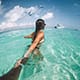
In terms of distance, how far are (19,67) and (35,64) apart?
2278mm

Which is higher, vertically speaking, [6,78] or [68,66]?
[6,78]

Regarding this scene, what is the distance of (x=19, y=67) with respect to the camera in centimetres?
322

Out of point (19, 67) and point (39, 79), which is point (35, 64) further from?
point (19, 67)

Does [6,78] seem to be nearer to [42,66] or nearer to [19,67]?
[19,67]

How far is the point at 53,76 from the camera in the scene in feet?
16.8

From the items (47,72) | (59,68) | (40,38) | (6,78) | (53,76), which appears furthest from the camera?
(59,68)

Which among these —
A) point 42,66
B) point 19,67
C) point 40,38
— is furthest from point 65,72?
point 19,67

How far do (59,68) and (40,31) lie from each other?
163 centimetres

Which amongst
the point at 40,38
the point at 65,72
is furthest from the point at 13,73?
the point at 65,72

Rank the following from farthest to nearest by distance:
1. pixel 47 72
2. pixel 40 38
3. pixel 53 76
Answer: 1. pixel 47 72
2. pixel 53 76
3. pixel 40 38

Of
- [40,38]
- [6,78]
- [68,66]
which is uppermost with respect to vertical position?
[40,38]

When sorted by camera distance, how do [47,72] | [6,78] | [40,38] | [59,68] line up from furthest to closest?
[59,68] < [47,72] < [40,38] < [6,78]

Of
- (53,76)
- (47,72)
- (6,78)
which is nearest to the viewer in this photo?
(6,78)

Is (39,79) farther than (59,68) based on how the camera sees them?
No
